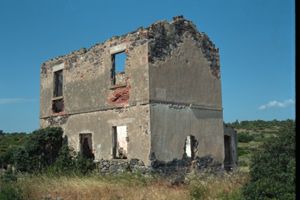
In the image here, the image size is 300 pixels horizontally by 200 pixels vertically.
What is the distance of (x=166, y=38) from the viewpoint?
48.4 feet

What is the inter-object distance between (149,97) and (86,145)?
562 cm

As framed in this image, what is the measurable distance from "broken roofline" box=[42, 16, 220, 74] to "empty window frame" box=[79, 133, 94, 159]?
12.5 feet

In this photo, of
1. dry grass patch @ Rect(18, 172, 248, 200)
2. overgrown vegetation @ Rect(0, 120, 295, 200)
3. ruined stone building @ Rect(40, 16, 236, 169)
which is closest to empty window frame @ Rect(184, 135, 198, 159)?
ruined stone building @ Rect(40, 16, 236, 169)

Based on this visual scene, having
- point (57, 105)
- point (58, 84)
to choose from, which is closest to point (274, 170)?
point (57, 105)

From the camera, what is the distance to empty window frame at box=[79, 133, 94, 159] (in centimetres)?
1719

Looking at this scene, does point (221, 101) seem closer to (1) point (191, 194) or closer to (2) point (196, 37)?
(2) point (196, 37)

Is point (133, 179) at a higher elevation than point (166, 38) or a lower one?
lower

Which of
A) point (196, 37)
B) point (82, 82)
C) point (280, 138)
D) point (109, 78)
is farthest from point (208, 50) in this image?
point (280, 138)

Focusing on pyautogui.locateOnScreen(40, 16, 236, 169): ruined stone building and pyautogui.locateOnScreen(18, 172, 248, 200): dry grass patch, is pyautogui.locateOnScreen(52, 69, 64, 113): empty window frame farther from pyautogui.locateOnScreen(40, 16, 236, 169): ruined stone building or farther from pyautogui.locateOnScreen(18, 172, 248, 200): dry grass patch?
pyautogui.locateOnScreen(18, 172, 248, 200): dry grass patch

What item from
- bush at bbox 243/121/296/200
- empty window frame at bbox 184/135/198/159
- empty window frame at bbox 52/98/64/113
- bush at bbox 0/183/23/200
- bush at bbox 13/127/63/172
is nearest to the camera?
bush at bbox 243/121/296/200

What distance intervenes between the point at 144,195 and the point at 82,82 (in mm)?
8692

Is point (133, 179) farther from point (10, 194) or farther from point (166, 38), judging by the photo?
point (166, 38)

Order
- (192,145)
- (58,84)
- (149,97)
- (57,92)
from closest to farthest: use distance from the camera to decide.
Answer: (149,97)
(192,145)
(57,92)
(58,84)

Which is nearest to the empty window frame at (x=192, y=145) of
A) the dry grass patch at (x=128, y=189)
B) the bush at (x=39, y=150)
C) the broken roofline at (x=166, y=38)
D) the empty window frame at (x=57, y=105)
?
the dry grass patch at (x=128, y=189)
